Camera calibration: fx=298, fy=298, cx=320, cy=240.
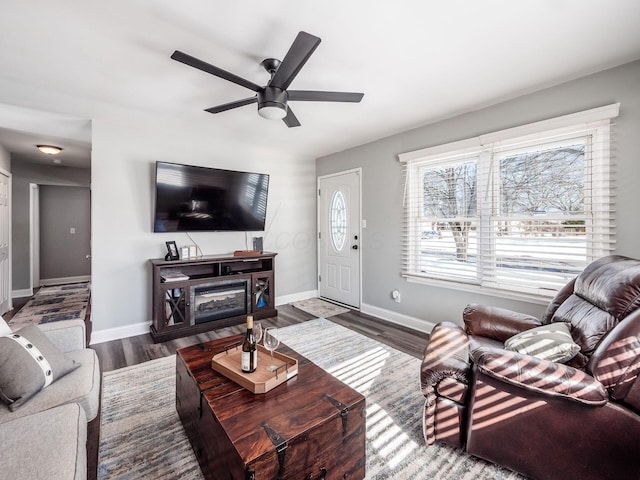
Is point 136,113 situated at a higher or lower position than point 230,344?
higher

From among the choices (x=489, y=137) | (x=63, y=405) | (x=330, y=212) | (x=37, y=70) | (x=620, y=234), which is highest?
(x=37, y=70)

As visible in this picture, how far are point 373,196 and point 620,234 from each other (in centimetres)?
252

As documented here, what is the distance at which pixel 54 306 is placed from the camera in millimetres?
4711

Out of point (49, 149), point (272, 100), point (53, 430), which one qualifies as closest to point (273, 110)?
point (272, 100)

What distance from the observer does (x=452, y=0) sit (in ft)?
5.40

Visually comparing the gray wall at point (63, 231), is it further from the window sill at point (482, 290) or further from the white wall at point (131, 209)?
the window sill at point (482, 290)

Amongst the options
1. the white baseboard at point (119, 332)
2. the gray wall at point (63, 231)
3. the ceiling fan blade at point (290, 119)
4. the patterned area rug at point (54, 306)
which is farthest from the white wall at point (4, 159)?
the ceiling fan blade at point (290, 119)

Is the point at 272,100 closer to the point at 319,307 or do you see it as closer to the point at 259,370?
the point at 259,370

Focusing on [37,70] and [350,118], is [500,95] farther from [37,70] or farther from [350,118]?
[37,70]

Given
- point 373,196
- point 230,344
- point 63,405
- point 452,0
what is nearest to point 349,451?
point 230,344

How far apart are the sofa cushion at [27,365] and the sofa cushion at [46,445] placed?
0.20 m

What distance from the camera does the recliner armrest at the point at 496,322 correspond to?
6.93 ft

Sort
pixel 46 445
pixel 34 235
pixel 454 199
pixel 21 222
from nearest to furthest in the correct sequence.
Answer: pixel 46 445 < pixel 454 199 < pixel 21 222 < pixel 34 235

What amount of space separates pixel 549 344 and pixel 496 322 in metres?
0.57
